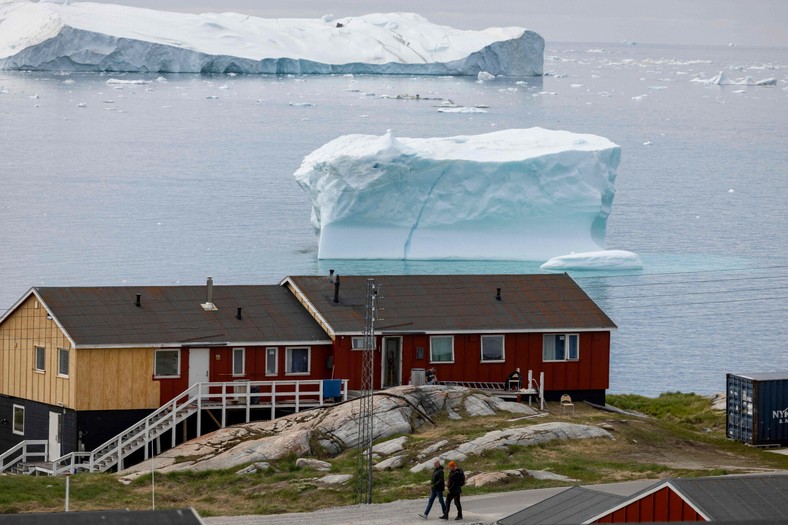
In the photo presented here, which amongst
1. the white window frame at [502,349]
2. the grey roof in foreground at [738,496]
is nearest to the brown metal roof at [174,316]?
the white window frame at [502,349]

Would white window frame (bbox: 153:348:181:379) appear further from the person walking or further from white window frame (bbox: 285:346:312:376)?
the person walking

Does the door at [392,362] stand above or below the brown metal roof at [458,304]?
below

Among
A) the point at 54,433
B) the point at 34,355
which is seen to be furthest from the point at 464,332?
the point at 34,355

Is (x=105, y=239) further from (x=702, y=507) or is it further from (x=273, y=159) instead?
(x=702, y=507)

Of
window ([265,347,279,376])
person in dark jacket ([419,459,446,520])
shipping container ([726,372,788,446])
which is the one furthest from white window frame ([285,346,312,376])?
person in dark jacket ([419,459,446,520])

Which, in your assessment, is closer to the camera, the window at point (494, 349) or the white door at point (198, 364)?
the white door at point (198, 364)

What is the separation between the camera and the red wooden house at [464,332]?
31.8m

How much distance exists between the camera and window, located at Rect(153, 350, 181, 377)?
30.3m

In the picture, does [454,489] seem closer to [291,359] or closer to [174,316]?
[291,359]

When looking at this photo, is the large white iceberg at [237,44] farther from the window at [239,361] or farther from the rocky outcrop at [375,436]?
the rocky outcrop at [375,436]

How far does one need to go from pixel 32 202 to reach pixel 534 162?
35.4 m

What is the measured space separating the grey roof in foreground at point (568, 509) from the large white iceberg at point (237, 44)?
147m

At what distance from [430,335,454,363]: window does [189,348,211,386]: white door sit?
194 inches

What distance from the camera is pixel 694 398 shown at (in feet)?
127
